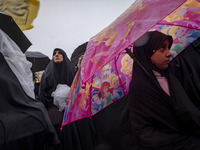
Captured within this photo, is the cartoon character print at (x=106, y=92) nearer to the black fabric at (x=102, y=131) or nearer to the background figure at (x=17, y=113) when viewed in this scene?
the background figure at (x=17, y=113)

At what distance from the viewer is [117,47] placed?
3.24 ft

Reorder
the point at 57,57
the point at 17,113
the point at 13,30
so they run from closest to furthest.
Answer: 1. the point at 17,113
2. the point at 13,30
3. the point at 57,57

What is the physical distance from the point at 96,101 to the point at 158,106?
2.51ft

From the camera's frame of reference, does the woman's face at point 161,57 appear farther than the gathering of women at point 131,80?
Result: Yes

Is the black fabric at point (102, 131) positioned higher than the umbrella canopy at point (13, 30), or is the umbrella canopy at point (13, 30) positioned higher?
the umbrella canopy at point (13, 30)

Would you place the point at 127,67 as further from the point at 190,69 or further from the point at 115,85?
the point at 190,69

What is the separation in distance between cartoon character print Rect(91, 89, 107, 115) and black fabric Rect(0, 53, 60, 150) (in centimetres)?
55

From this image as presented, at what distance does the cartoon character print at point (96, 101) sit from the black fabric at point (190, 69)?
3.18 ft

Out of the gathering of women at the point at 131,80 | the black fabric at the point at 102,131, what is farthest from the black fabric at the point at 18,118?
the black fabric at the point at 102,131

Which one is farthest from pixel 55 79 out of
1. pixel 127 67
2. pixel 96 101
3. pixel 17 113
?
pixel 17 113

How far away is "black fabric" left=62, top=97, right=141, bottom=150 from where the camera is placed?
8.36 feet

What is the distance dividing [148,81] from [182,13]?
112 cm

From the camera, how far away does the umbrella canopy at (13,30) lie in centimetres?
145

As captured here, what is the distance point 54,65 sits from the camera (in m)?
3.13
